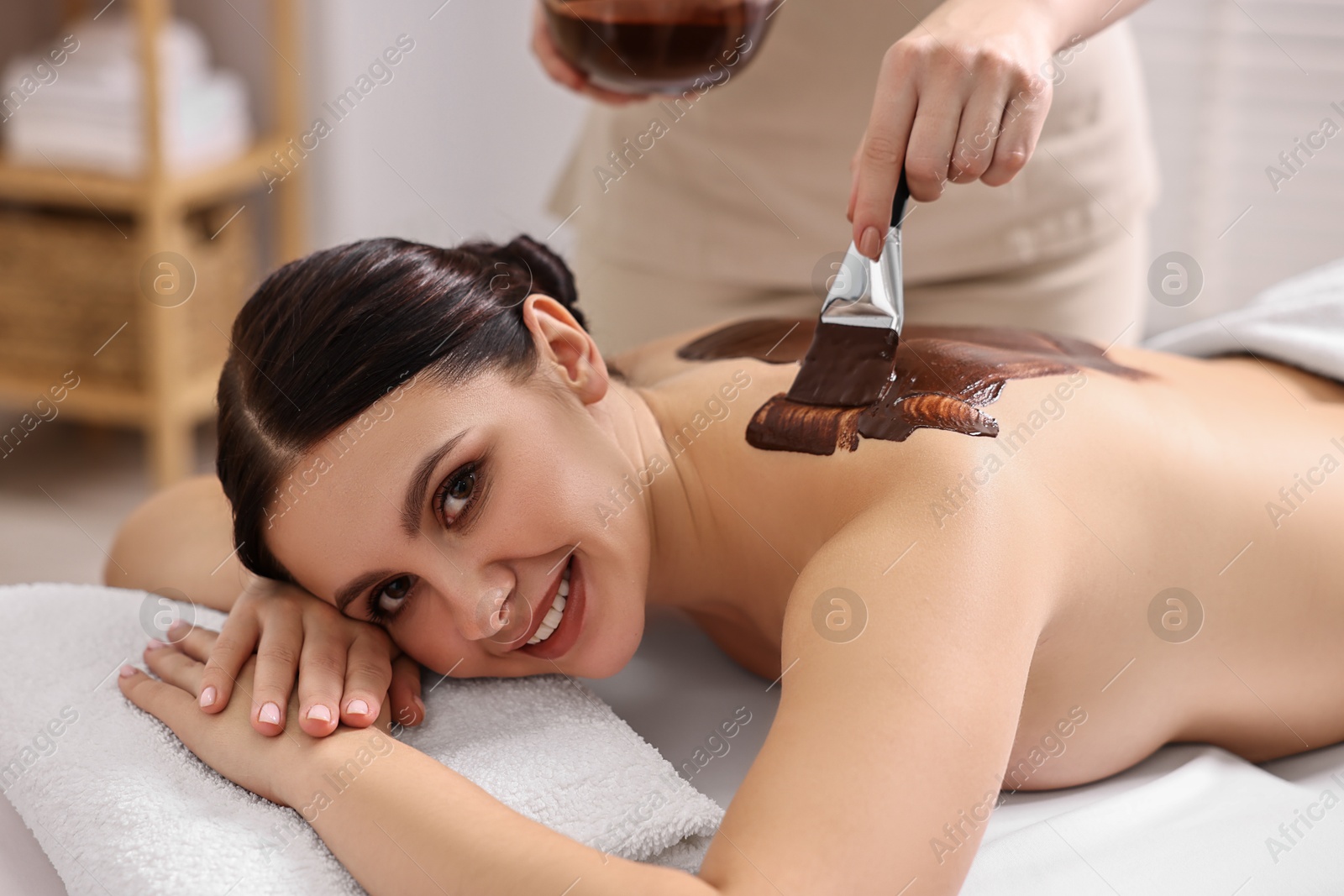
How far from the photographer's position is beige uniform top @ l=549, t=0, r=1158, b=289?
1415 millimetres

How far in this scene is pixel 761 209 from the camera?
4.92ft

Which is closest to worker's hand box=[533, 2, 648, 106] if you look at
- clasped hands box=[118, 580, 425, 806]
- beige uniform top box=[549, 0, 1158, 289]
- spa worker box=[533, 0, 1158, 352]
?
spa worker box=[533, 0, 1158, 352]

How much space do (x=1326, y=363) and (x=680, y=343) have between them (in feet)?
1.97

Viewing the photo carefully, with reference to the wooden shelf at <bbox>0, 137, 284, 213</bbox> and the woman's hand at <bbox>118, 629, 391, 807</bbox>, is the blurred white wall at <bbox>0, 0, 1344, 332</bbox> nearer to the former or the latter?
the wooden shelf at <bbox>0, 137, 284, 213</bbox>

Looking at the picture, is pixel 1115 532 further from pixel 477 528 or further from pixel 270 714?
pixel 270 714

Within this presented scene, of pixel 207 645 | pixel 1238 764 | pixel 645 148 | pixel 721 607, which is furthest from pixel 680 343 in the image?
pixel 1238 764

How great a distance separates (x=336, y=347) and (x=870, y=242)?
398 mm

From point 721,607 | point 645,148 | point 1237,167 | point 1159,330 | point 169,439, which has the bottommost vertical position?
point 169,439

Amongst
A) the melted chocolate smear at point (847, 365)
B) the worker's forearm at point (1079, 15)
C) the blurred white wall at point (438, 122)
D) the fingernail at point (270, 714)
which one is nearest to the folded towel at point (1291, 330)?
the worker's forearm at point (1079, 15)

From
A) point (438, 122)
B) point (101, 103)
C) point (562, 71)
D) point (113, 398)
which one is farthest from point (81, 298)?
point (562, 71)

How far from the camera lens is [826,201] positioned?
148cm

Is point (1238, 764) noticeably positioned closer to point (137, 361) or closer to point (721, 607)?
point (721, 607)

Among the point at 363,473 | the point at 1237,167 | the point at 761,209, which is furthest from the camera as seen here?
the point at 1237,167

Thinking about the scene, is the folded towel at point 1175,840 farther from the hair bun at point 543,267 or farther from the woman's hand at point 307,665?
the hair bun at point 543,267
